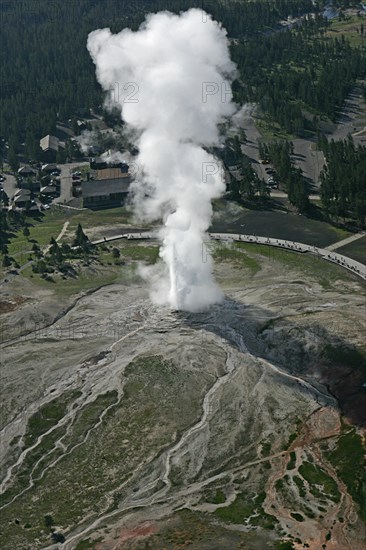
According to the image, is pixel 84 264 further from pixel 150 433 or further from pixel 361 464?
pixel 361 464

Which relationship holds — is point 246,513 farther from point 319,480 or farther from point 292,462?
point 292,462

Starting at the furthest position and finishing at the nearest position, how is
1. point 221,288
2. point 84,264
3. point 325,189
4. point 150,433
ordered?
point 325,189 → point 84,264 → point 221,288 → point 150,433

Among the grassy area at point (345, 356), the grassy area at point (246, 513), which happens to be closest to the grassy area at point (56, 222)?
the grassy area at point (345, 356)

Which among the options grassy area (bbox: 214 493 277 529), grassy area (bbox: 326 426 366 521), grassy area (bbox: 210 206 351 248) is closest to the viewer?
grassy area (bbox: 214 493 277 529)

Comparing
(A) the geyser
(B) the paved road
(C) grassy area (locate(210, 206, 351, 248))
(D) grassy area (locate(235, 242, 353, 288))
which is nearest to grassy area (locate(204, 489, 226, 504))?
(A) the geyser

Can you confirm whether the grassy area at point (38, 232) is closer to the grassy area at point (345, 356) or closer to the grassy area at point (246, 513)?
the grassy area at point (345, 356)

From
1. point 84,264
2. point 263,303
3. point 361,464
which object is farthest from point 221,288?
point 361,464

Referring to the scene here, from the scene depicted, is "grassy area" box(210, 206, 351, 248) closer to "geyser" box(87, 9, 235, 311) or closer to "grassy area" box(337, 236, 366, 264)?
"grassy area" box(337, 236, 366, 264)
